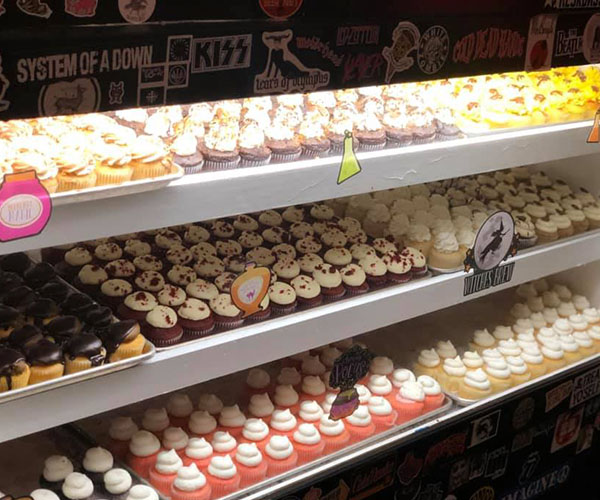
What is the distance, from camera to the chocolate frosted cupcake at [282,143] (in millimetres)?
2514

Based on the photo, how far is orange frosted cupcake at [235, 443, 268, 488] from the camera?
8.58 feet

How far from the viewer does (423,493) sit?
3111 millimetres

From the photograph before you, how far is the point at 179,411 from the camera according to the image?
281cm

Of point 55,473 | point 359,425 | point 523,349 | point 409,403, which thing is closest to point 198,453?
point 55,473

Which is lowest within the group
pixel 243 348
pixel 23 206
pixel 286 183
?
pixel 243 348

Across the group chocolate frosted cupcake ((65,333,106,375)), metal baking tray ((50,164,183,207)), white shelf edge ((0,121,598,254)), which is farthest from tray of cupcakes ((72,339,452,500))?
metal baking tray ((50,164,183,207))

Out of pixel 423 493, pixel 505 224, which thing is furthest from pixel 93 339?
pixel 505 224

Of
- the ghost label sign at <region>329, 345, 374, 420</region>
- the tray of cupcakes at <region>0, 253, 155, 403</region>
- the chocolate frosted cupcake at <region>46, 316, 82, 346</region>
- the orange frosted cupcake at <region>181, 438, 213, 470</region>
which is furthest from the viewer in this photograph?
the ghost label sign at <region>329, 345, 374, 420</region>

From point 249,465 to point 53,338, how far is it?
0.74m

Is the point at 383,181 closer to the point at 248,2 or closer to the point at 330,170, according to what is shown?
the point at 330,170

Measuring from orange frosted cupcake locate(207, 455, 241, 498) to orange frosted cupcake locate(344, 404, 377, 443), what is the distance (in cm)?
50

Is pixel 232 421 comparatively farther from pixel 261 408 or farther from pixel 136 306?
pixel 136 306

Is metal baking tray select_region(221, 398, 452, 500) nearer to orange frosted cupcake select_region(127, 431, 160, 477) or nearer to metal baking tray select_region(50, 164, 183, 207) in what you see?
orange frosted cupcake select_region(127, 431, 160, 477)

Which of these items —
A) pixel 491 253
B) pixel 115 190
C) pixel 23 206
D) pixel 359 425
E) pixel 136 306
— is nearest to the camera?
pixel 23 206
